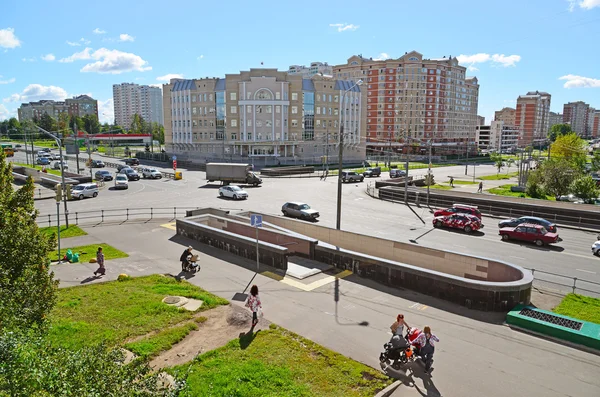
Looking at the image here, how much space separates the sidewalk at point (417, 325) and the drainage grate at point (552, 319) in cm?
87

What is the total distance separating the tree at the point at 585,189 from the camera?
40562mm

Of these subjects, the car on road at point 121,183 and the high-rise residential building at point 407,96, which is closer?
the car on road at point 121,183

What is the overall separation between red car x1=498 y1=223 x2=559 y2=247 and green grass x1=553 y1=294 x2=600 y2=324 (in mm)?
9541

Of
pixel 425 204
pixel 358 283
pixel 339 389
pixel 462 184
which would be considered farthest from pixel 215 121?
pixel 339 389

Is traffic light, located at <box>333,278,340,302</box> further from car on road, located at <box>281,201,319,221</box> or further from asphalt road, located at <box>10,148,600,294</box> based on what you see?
car on road, located at <box>281,201,319,221</box>

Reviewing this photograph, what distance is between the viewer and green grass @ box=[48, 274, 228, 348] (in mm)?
11500

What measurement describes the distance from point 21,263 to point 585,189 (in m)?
46.2

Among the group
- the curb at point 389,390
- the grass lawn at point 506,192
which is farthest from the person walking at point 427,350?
the grass lawn at point 506,192

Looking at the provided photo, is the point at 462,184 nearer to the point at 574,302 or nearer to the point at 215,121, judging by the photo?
the point at 574,302

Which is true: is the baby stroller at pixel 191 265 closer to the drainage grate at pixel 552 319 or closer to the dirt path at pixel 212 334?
the dirt path at pixel 212 334

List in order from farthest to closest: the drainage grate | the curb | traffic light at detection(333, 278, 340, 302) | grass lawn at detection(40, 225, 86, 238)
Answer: grass lawn at detection(40, 225, 86, 238) < traffic light at detection(333, 278, 340, 302) < the drainage grate < the curb

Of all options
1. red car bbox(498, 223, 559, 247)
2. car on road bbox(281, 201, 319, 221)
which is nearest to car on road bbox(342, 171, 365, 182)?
car on road bbox(281, 201, 319, 221)

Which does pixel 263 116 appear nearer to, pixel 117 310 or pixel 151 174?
pixel 151 174

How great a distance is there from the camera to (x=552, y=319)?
12828 millimetres
